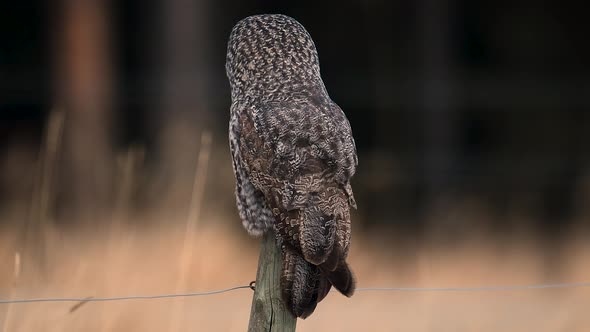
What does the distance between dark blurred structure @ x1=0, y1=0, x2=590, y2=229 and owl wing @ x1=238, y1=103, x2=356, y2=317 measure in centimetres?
398

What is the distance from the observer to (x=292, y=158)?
2586 mm

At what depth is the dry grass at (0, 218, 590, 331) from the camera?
3547 mm

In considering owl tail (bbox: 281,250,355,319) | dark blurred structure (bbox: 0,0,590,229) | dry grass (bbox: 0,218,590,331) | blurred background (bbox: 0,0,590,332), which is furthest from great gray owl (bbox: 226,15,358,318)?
dark blurred structure (bbox: 0,0,590,229)
